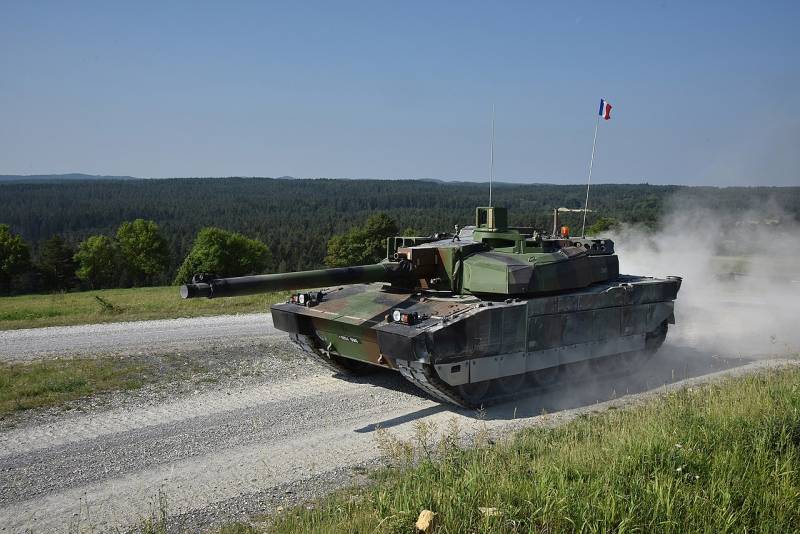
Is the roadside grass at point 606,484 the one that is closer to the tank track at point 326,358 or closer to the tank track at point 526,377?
the tank track at point 526,377

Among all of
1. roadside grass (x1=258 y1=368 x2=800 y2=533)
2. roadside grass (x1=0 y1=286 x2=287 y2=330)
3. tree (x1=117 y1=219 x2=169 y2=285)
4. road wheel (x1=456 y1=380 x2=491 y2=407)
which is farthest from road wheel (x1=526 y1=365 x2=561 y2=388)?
tree (x1=117 y1=219 x2=169 y2=285)

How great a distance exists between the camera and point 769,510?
6.04 metres

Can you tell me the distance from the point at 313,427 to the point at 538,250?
5.02m

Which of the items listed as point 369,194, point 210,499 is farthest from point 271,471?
point 369,194

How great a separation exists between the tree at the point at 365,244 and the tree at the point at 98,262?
22105 millimetres

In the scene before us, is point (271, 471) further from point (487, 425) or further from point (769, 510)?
point (769, 510)

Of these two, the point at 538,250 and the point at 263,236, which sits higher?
the point at 538,250

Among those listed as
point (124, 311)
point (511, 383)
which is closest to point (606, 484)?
point (511, 383)

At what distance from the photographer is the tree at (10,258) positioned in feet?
210

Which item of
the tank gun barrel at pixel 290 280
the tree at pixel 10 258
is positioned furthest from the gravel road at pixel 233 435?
the tree at pixel 10 258

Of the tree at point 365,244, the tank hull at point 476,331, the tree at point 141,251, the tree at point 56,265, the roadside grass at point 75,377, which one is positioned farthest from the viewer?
the tree at point 56,265

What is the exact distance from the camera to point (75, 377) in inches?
498

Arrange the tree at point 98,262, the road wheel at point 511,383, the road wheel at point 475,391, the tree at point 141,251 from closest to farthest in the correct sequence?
the road wheel at point 475,391 < the road wheel at point 511,383 < the tree at point 98,262 < the tree at point 141,251

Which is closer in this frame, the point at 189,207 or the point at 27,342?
the point at 27,342
